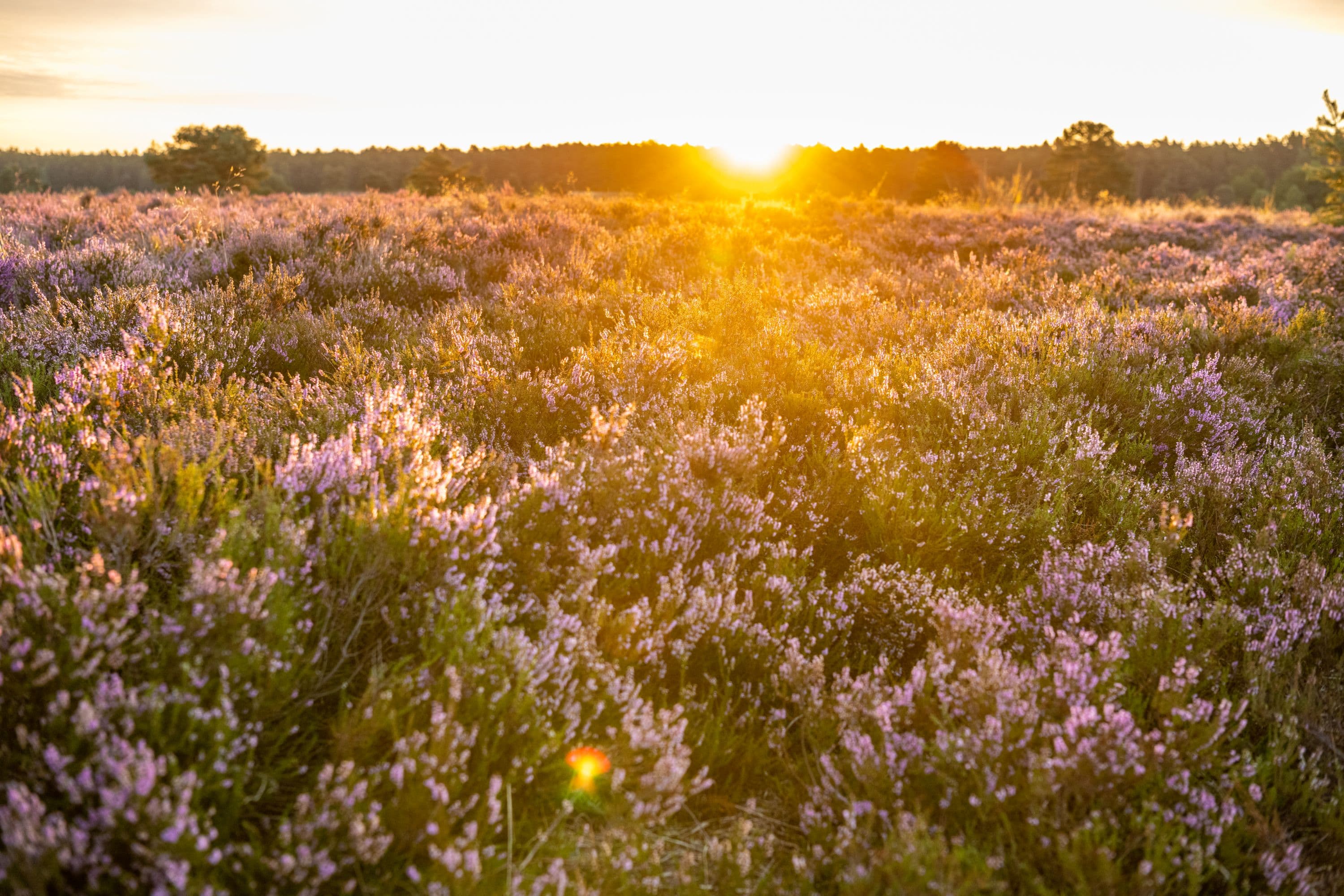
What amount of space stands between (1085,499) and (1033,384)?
3.60 ft

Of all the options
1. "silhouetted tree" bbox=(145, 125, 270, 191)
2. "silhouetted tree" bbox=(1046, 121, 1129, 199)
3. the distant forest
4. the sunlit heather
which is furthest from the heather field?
"silhouetted tree" bbox=(1046, 121, 1129, 199)

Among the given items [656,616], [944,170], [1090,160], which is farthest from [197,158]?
[1090,160]

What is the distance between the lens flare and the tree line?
8.94 meters

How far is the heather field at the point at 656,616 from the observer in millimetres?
1645

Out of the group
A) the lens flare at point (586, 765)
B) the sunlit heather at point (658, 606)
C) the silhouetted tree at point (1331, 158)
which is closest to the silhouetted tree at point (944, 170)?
the silhouetted tree at point (1331, 158)

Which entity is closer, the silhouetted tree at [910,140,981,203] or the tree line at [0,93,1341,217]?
the tree line at [0,93,1341,217]

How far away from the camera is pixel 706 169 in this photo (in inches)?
1587

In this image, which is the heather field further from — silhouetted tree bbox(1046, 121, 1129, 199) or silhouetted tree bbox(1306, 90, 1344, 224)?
silhouetted tree bbox(1046, 121, 1129, 199)

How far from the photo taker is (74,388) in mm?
3020

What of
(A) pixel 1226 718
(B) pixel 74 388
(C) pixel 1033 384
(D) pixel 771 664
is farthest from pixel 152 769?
(C) pixel 1033 384

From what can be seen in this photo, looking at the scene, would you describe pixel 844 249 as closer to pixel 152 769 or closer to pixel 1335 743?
pixel 1335 743

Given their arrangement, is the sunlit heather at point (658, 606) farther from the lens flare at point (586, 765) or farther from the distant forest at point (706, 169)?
the distant forest at point (706, 169)

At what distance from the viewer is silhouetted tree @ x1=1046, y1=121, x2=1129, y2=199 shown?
165 ft

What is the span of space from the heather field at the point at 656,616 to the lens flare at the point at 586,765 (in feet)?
0.09
